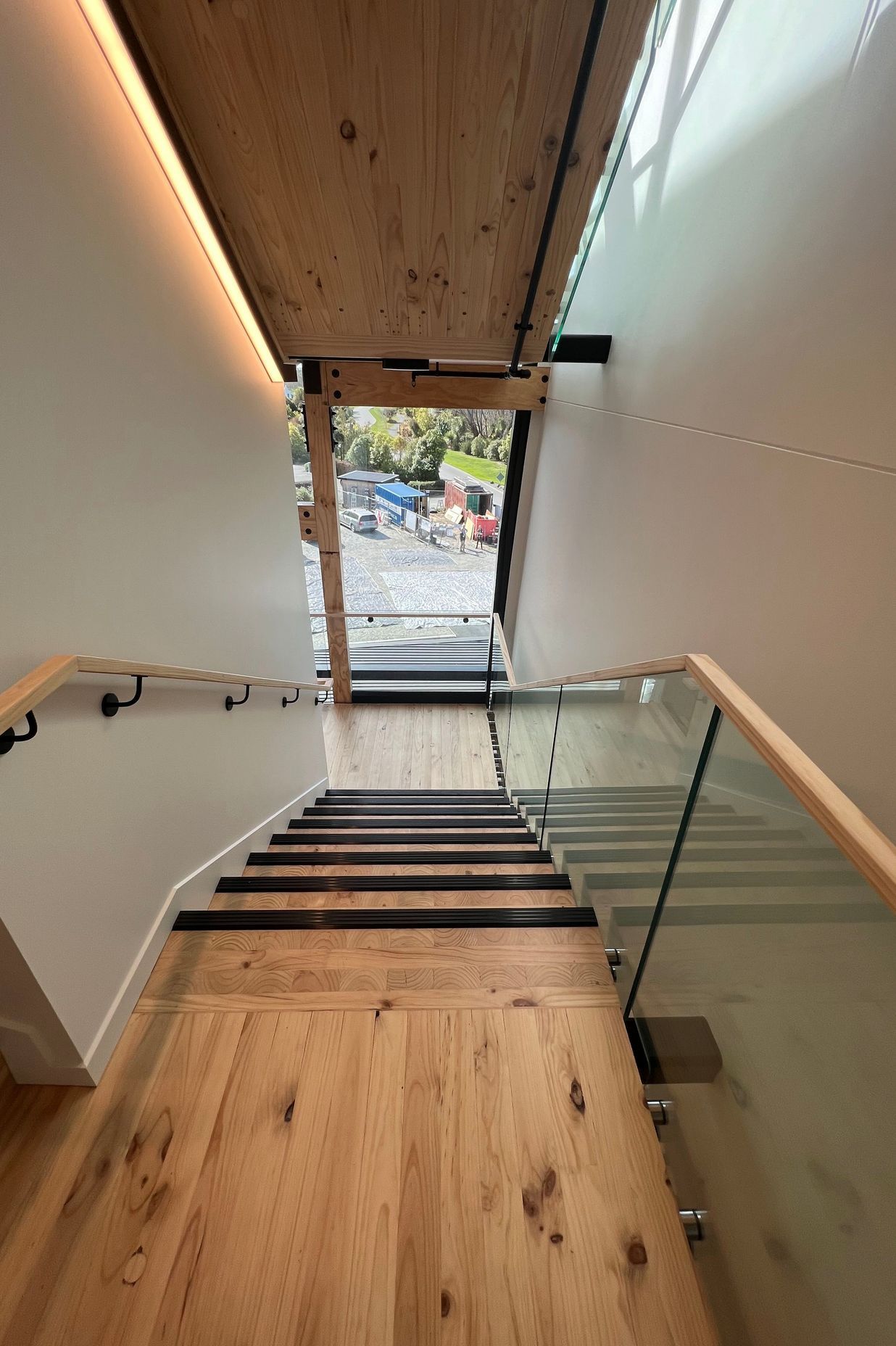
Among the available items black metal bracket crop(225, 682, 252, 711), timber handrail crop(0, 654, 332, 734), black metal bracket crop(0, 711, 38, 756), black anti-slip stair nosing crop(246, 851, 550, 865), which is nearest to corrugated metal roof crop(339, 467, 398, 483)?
black metal bracket crop(225, 682, 252, 711)

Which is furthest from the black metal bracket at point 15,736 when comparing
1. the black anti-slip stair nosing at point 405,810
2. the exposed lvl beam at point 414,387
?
the exposed lvl beam at point 414,387

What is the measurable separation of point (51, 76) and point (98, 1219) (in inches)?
98.2

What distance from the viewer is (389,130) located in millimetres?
1889

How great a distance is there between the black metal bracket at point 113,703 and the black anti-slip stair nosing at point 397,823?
2113 millimetres

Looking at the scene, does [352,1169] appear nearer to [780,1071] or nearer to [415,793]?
[780,1071]

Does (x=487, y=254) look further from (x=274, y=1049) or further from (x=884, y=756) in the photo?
(x=274, y=1049)

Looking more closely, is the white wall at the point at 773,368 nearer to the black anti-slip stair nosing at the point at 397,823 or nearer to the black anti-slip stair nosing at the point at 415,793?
the black anti-slip stair nosing at the point at 397,823

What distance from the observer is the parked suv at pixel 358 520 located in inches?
217

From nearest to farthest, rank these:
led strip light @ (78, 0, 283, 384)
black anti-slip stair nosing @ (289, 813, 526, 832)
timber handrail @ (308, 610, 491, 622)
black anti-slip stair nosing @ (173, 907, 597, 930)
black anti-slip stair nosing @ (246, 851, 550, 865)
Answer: led strip light @ (78, 0, 283, 384)
black anti-slip stair nosing @ (173, 907, 597, 930)
black anti-slip stair nosing @ (246, 851, 550, 865)
black anti-slip stair nosing @ (289, 813, 526, 832)
timber handrail @ (308, 610, 491, 622)

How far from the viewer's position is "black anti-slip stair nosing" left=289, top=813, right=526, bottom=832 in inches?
142

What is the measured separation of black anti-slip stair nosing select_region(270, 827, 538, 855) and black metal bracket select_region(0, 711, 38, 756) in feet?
6.99

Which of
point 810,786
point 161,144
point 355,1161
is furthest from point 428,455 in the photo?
point 355,1161

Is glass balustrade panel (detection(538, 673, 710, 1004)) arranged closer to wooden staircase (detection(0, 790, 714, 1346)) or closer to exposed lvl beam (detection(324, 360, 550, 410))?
wooden staircase (detection(0, 790, 714, 1346))

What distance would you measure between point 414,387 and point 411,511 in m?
1.15
